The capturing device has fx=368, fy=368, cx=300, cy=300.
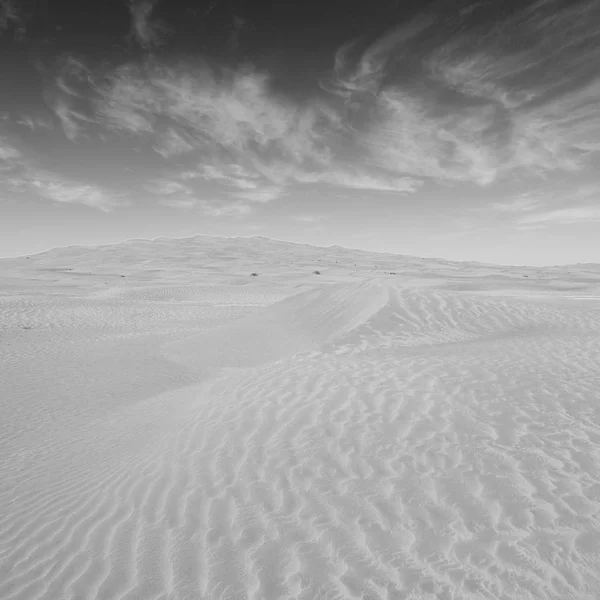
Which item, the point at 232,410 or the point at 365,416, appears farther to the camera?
the point at 232,410

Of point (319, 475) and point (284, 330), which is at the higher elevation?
point (319, 475)

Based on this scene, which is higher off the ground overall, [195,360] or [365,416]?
[365,416]

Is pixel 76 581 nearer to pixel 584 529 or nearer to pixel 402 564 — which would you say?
pixel 402 564

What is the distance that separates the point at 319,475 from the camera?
3902mm

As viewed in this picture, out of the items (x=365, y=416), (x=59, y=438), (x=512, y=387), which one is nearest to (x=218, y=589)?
(x=365, y=416)

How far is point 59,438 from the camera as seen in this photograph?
6.14 m

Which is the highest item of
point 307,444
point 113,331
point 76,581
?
point 307,444

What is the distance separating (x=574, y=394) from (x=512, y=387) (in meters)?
0.86

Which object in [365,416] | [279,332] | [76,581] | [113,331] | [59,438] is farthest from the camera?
[113,331]

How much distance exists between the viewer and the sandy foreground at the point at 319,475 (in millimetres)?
2807

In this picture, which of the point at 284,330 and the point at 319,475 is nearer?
the point at 319,475

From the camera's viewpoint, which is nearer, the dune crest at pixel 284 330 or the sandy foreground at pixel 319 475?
the sandy foreground at pixel 319 475

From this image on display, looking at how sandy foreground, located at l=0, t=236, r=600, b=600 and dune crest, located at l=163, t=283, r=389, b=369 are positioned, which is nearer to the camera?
sandy foreground, located at l=0, t=236, r=600, b=600

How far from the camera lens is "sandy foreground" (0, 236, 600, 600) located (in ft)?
9.21
